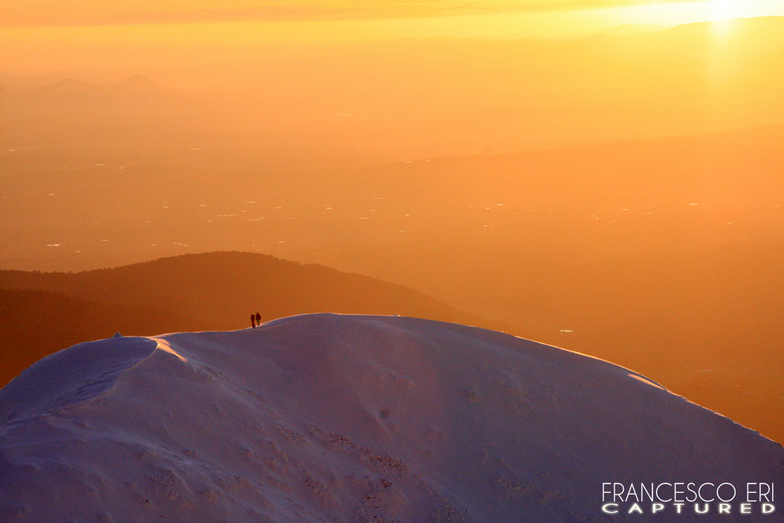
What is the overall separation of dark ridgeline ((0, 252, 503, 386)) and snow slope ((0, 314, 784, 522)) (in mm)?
15185

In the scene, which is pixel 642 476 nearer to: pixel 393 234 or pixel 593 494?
pixel 593 494

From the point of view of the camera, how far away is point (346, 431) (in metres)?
12.1

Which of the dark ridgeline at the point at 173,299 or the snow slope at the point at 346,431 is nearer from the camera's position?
the snow slope at the point at 346,431

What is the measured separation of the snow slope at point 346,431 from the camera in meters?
8.34

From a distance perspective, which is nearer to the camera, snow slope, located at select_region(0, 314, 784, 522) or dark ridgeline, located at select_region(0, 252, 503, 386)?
snow slope, located at select_region(0, 314, 784, 522)

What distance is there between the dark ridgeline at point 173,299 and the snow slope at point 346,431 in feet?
49.8

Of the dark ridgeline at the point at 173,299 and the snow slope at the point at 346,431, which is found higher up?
the dark ridgeline at the point at 173,299

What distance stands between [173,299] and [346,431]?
2608cm

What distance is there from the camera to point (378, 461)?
11375mm

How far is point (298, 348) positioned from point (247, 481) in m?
5.46

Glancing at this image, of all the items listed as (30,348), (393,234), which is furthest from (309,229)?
(30,348)

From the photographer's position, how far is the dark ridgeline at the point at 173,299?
2725cm

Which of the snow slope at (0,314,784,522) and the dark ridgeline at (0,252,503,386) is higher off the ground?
the dark ridgeline at (0,252,503,386)

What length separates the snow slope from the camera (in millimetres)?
8336
